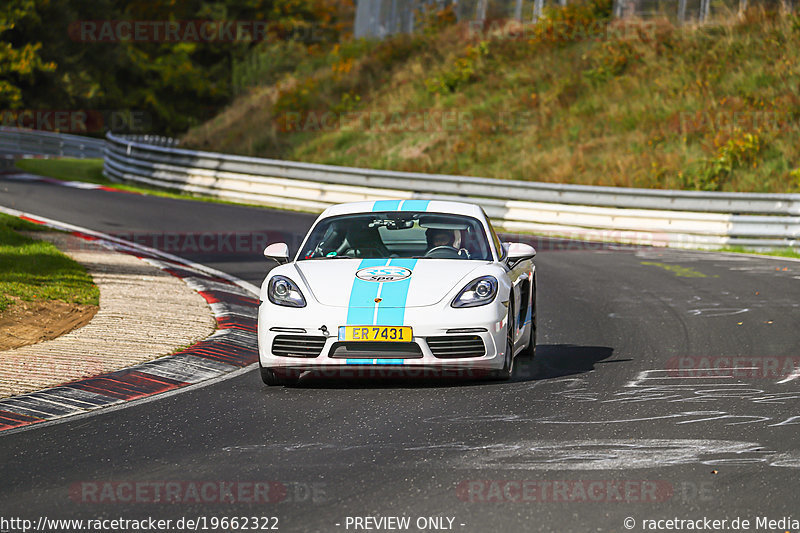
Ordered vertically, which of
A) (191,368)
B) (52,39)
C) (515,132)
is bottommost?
(191,368)

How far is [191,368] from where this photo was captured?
9.06 metres

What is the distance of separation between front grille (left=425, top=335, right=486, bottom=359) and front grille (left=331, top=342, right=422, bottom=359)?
0.12 meters

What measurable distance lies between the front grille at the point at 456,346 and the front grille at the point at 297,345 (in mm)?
793

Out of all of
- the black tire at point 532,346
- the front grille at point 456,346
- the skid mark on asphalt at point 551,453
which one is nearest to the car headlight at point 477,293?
the front grille at point 456,346

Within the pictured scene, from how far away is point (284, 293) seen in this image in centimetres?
829

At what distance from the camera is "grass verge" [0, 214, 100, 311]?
11750 millimetres

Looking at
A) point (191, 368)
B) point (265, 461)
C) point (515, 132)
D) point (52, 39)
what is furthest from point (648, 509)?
point (52, 39)

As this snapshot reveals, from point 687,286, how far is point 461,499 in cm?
982

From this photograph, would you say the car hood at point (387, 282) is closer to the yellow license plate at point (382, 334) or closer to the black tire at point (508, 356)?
the yellow license plate at point (382, 334)

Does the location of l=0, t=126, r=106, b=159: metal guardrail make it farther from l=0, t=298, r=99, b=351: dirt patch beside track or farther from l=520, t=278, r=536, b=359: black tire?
l=520, t=278, r=536, b=359: black tire

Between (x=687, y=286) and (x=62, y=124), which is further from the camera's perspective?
(x=62, y=124)

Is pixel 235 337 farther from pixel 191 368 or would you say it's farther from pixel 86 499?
pixel 86 499

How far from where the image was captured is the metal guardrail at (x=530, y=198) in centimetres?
1967

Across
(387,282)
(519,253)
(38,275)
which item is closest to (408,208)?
(519,253)
